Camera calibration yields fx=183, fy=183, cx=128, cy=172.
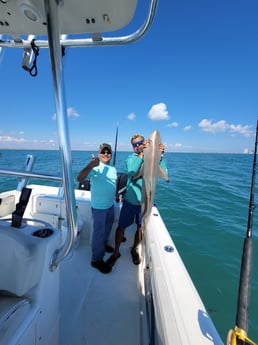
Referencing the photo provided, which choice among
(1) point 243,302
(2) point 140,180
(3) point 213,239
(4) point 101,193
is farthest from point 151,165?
(3) point 213,239

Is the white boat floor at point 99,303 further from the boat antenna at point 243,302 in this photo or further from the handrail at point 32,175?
the handrail at point 32,175

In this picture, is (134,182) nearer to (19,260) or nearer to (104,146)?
(104,146)

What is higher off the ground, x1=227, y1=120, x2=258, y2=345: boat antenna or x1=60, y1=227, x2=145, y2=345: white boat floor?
x1=227, y1=120, x2=258, y2=345: boat antenna

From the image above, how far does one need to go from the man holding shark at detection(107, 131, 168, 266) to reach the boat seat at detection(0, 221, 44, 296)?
1125 millimetres

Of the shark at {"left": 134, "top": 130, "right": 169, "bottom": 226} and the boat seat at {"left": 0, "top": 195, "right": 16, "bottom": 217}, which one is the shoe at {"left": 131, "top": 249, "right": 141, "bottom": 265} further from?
the boat seat at {"left": 0, "top": 195, "right": 16, "bottom": 217}

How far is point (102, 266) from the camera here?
7.91 ft

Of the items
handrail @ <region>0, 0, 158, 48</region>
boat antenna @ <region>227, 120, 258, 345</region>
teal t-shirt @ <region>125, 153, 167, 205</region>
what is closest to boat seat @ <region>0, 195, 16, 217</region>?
teal t-shirt @ <region>125, 153, 167, 205</region>

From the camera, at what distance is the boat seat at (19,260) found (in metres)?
1.01

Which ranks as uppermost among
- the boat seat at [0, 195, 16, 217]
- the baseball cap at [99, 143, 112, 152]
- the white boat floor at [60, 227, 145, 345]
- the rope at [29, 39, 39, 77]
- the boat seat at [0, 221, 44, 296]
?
the rope at [29, 39, 39, 77]

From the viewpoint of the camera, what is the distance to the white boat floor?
64.2 inches

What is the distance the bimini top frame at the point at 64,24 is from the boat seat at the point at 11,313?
225 mm

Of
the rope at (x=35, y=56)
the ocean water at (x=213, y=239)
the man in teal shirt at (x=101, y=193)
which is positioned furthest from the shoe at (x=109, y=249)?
the rope at (x=35, y=56)

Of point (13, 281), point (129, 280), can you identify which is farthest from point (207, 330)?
point (129, 280)

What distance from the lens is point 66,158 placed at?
897mm
